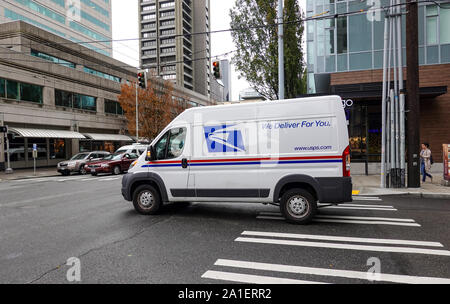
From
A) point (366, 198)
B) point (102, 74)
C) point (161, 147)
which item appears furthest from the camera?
point (102, 74)

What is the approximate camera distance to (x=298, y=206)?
6324 mm

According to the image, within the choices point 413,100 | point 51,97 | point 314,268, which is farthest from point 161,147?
point 51,97

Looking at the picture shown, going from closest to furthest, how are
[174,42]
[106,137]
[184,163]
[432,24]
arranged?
[184,163]
[432,24]
[106,137]
[174,42]

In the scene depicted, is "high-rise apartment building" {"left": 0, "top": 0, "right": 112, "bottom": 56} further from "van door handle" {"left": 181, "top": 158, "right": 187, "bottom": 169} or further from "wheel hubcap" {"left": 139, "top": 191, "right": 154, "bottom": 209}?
"van door handle" {"left": 181, "top": 158, "right": 187, "bottom": 169}

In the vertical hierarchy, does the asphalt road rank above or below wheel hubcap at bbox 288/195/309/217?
below

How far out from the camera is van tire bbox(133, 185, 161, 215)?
7.41 m

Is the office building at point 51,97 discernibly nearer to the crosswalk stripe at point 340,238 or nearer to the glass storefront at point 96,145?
the glass storefront at point 96,145

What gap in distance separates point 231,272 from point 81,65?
37058 millimetres

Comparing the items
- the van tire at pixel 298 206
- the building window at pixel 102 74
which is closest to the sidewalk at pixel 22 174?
the building window at pixel 102 74

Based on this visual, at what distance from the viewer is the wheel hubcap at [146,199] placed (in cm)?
748

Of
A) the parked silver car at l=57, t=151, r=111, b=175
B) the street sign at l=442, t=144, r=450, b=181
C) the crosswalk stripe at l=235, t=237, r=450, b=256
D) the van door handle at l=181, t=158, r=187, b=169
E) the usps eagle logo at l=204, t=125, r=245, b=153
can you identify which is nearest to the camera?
the crosswalk stripe at l=235, t=237, r=450, b=256

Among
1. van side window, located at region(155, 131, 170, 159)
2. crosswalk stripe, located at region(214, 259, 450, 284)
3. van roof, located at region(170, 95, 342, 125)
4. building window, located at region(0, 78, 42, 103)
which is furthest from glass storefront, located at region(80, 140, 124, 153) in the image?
crosswalk stripe, located at region(214, 259, 450, 284)

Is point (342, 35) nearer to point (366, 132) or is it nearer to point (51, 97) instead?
point (366, 132)

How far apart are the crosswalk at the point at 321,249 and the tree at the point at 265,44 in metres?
13.6
